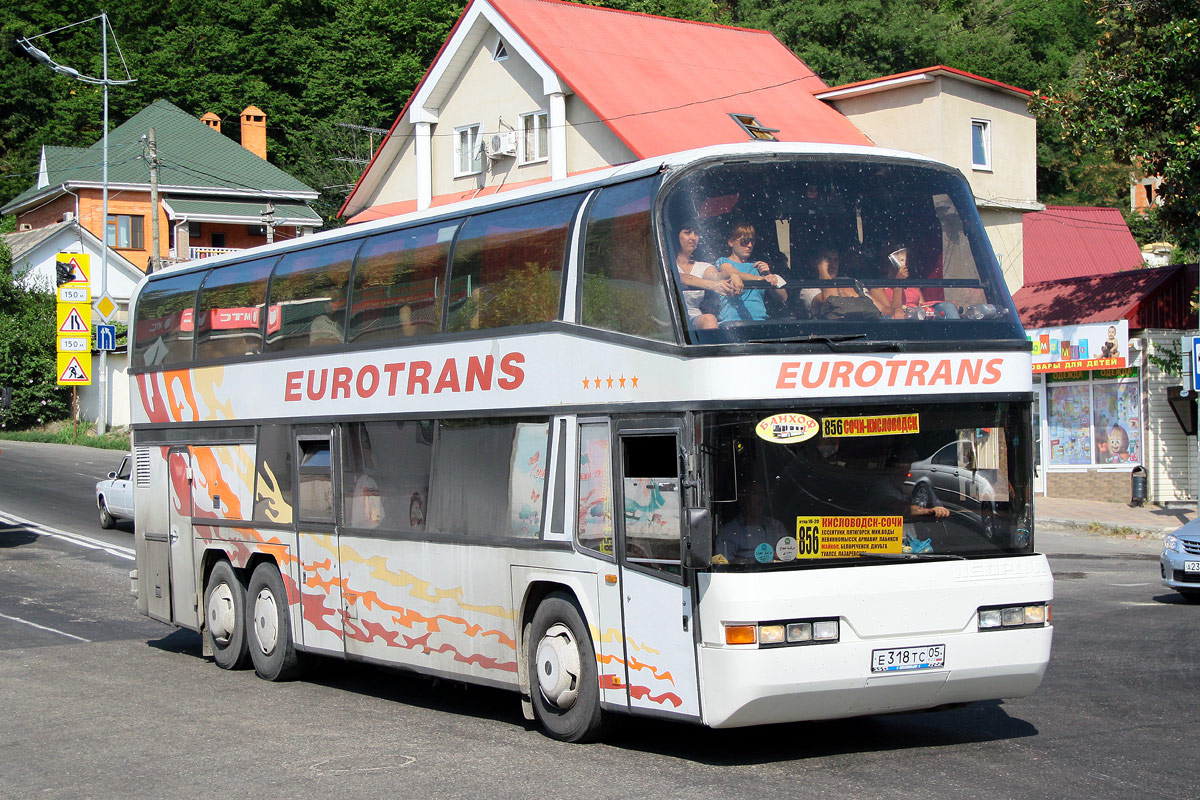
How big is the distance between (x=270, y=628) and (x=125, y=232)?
58.4m

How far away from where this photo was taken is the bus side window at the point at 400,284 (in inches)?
413

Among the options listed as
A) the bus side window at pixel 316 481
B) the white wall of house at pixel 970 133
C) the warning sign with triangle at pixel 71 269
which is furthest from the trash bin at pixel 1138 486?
the warning sign with triangle at pixel 71 269

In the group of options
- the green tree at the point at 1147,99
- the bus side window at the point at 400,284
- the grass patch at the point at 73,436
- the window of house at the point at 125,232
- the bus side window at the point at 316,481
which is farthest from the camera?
the window of house at the point at 125,232

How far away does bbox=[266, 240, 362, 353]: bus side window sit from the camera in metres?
11.7

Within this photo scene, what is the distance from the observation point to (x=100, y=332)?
41125mm

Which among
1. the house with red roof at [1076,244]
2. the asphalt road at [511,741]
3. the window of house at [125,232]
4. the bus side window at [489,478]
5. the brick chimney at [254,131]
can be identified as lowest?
the asphalt road at [511,741]

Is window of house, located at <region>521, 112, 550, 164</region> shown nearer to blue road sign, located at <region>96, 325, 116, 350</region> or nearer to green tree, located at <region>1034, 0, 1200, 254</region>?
blue road sign, located at <region>96, 325, 116, 350</region>

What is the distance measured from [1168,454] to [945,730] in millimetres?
21304

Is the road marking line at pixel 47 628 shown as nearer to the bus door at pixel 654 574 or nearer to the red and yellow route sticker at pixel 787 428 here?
the bus door at pixel 654 574

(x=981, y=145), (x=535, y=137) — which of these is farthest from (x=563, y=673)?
(x=981, y=145)

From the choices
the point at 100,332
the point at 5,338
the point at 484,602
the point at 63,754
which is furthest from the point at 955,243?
the point at 5,338

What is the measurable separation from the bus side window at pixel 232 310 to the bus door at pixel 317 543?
1374mm

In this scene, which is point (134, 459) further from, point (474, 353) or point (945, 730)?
point (945, 730)

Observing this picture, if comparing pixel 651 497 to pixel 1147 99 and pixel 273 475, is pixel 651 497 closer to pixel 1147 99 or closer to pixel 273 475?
pixel 273 475
